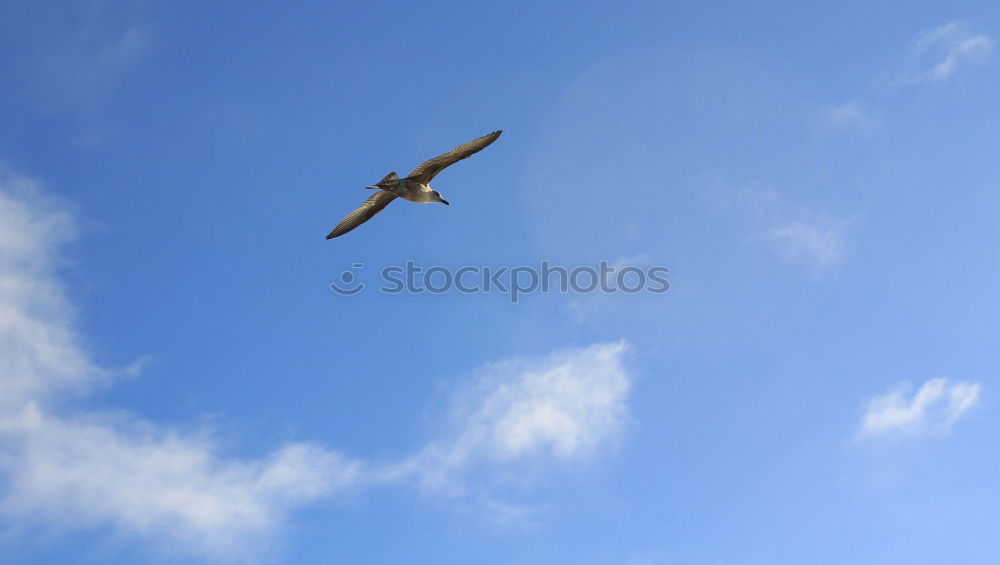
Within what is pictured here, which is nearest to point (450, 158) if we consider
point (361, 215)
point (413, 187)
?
point (413, 187)

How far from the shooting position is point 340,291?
103ft

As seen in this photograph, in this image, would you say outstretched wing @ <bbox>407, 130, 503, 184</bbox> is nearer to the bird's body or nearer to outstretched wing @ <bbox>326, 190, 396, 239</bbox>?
the bird's body

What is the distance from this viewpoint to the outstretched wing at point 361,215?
34.2 meters

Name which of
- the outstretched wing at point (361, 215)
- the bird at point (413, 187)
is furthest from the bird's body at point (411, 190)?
the outstretched wing at point (361, 215)

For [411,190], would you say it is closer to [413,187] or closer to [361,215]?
[413,187]

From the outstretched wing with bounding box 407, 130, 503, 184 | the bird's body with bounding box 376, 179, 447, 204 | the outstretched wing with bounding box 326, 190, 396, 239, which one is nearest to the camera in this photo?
the outstretched wing with bounding box 407, 130, 503, 184

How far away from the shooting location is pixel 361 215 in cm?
3450

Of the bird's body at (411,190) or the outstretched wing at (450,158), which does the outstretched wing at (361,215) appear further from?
the outstretched wing at (450,158)

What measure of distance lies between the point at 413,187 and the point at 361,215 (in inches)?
136

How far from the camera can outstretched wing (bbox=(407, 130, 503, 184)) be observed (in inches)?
1192

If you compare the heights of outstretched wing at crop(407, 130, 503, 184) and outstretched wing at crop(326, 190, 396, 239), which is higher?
outstretched wing at crop(326, 190, 396, 239)

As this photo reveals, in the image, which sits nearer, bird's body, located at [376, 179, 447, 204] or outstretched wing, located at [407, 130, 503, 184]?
outstretched wing, located at [407, 130, 503, 184]

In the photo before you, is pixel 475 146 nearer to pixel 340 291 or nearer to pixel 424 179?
pixel 424 179

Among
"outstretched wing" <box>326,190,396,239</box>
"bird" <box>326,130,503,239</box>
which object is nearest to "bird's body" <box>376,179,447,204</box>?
Result: "bird" <box>326,130,503,239</box>
